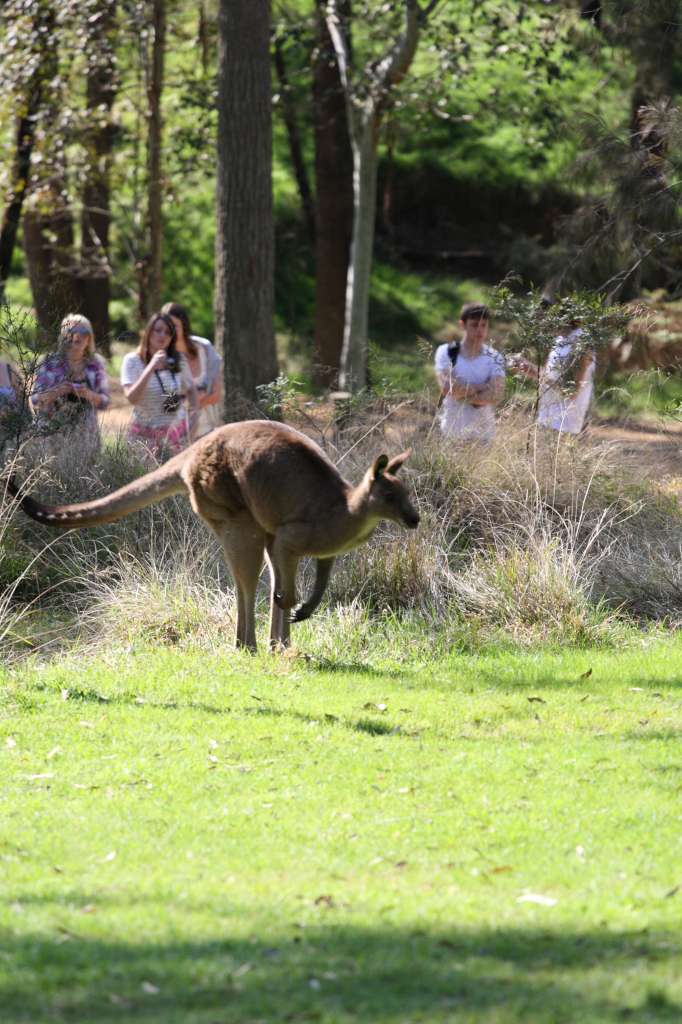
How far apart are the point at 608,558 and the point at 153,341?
451 cm

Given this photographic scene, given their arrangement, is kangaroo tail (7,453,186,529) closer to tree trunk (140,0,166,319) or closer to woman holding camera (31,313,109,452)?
woman holding camera (31,313,109,452)

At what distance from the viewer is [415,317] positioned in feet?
86.8

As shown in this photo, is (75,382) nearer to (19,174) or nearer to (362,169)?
(362,169)

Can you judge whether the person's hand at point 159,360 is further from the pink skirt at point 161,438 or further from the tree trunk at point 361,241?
the tree trunk at point 361,241

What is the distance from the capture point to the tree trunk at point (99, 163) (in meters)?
20.5

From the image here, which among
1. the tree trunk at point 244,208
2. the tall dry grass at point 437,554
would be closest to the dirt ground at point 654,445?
the tall dry grass at point 437,554

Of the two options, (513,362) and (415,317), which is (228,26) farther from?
(415,317)


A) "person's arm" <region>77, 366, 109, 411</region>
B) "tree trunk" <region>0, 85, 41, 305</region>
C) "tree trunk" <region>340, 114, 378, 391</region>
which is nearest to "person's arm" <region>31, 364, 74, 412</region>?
"person's arm" <region>77, 366, 109, 411</region>

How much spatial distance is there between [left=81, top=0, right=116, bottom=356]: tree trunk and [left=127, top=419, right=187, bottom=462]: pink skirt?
5.70 metres

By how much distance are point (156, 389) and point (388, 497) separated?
490 centimetres

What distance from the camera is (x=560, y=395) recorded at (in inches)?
504

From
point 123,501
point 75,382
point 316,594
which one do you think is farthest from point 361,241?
point 316,594

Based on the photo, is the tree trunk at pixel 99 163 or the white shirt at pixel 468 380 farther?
the tree trunk at pixel 99 163

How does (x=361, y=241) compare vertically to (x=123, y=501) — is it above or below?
above
